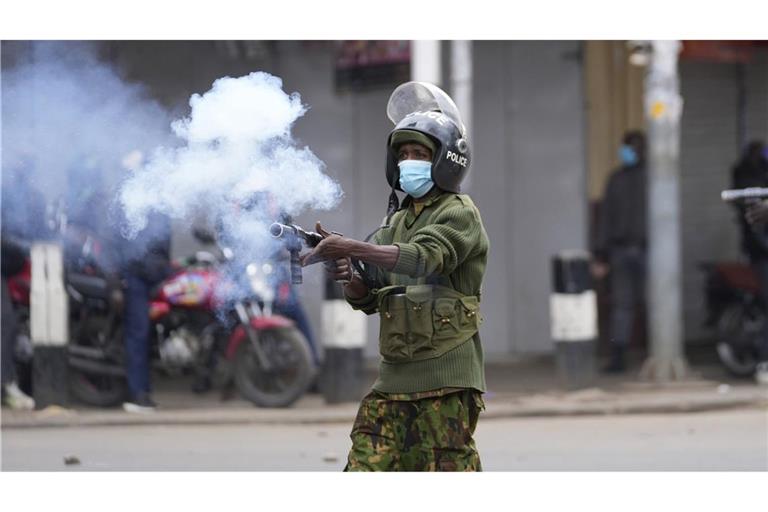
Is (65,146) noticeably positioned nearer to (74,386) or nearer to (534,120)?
(74,386)

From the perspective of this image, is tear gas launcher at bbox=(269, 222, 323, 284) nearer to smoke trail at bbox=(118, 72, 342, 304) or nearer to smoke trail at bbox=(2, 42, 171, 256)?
smoke trail at bbox=(118, 72, 342, 304)

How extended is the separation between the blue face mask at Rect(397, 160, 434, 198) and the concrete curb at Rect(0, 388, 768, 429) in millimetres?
4412

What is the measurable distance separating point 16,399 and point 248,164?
4.98 meters

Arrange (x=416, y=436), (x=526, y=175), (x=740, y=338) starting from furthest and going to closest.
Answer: (x=526, y=175) → (x=740, y=338) → (x=416, y=436)

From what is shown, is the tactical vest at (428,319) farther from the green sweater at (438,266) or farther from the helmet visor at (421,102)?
the helmet visor at (421,102)

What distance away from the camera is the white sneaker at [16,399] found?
350 inches

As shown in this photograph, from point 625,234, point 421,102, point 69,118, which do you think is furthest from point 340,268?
point 625,234

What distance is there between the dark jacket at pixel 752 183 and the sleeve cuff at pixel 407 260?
6.38 metres

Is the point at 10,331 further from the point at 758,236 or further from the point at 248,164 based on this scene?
the point at 758,236

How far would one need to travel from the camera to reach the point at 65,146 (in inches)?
276

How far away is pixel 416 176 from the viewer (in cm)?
440

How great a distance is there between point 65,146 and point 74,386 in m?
2.55

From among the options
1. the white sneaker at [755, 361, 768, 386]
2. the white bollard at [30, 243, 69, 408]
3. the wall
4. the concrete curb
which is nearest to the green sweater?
the concrete curb

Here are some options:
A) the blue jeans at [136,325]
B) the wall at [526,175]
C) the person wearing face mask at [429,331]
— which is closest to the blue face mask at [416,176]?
the person wearing face mask at [429,331]
